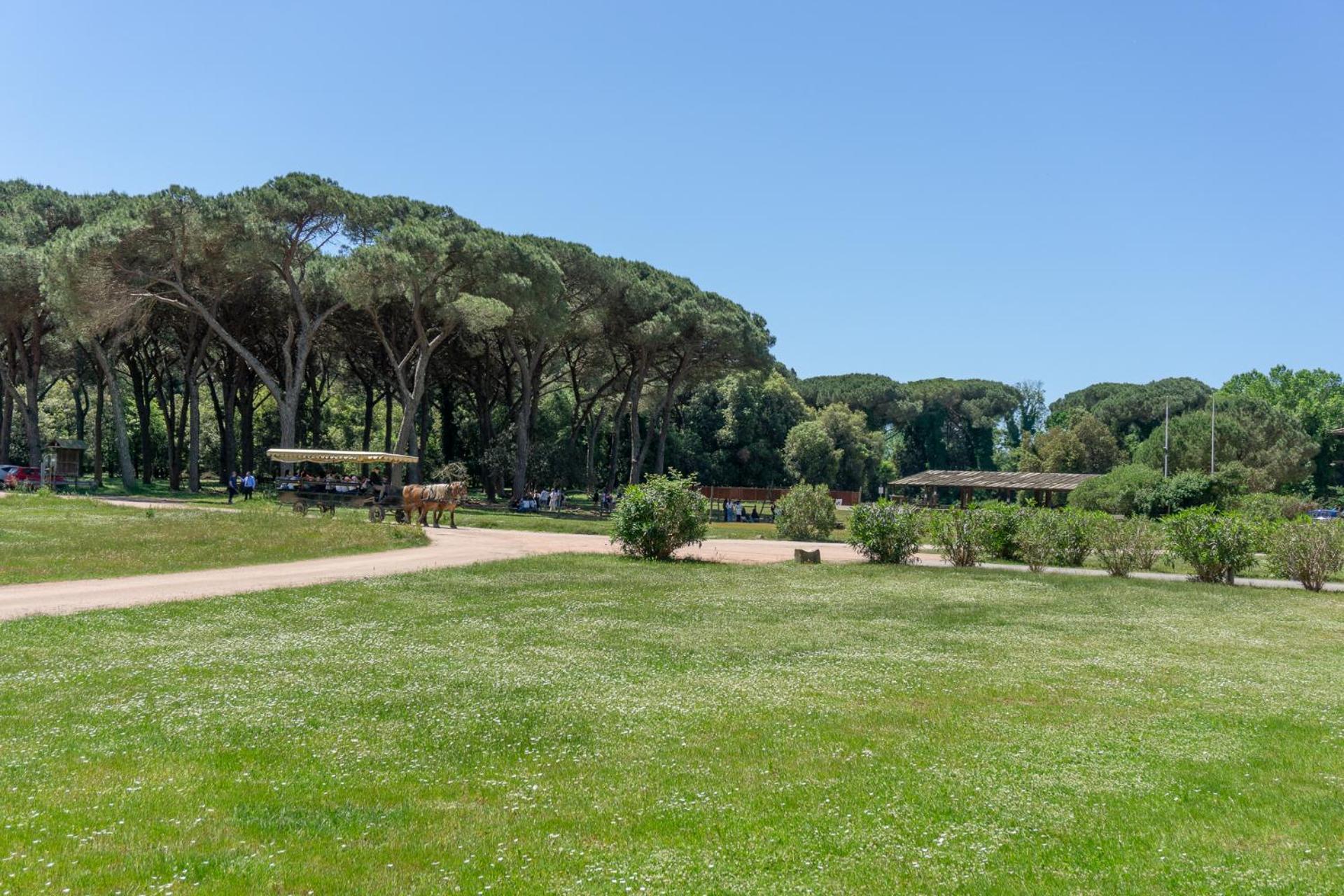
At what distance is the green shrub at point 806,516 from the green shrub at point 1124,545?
433 inches

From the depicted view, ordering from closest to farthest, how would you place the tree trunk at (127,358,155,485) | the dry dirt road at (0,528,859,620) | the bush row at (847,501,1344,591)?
the dry dirt road at (0,528,859,620) < the bush row at (847,501,1344,591) < the tree trunk at (127,358,155,485)

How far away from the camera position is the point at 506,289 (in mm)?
41375

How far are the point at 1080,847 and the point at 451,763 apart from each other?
3966 mm

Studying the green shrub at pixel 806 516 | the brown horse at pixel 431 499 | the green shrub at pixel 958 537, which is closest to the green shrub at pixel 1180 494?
the green shrub at pixel 806 516

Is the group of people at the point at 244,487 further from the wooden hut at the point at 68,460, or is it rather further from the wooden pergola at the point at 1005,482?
the wooden pergola at the point at 1005,482

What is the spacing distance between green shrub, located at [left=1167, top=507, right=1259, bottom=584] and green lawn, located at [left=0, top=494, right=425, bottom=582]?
18138 mm

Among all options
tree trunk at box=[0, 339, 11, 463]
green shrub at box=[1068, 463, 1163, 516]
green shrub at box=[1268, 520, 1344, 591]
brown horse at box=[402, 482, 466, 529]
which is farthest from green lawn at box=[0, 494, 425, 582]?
green shrub at box=[1068, 463, 1163, 516]

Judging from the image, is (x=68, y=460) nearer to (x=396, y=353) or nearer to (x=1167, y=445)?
(x=396, y=353)

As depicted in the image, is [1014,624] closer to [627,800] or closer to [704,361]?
[627,800]

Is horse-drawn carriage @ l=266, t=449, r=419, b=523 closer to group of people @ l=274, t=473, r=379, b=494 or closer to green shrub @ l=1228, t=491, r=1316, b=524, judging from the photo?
group of people @ l=274, t=473, r=379, b=494

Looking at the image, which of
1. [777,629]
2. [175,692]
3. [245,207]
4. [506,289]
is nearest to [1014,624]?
[777,629]

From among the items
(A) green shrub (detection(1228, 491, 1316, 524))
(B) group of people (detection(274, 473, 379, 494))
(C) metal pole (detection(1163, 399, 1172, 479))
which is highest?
(C) metal pole (detection(1163, 399, 1172, 479))

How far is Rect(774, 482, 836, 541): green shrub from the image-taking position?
31.6m

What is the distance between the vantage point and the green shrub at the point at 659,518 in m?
22.2
